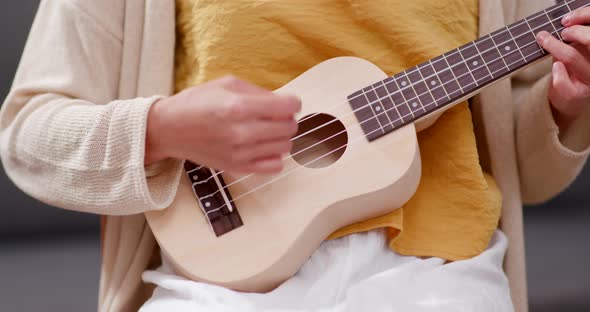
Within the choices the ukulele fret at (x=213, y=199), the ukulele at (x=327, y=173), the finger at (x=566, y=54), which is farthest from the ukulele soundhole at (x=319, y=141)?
the finger at (x=566, y=54)

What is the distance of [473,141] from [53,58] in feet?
1.70

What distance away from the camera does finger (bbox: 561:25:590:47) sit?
76cm

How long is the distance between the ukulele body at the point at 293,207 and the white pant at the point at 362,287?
0.02 metres

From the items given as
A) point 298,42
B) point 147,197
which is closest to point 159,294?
point 147,197

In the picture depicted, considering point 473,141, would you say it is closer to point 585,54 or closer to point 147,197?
point 585,54

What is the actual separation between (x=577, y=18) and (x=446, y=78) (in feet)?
0.53

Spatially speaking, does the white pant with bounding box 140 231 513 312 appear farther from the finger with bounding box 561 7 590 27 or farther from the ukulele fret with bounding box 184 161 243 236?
the finger with bounding box 561 7 590 27

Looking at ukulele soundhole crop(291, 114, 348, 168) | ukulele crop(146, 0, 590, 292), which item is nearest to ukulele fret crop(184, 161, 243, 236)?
ukulele crop(146, 0, 590, 292)

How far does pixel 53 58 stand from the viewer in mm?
812

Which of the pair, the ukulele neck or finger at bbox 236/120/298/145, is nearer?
finger at bbox 236/120/298/145

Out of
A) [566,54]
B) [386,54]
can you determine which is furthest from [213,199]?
[566,54]

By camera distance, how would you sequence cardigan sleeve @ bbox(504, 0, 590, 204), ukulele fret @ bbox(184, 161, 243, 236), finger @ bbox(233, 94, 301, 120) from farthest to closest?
1. cardigan sleeve @ bbox(504, 0, 590, 204)
2. ukulele fret @ bbox(184, 161, 243, 236)
3. finger @ bbox(233, 94, 301, 120)

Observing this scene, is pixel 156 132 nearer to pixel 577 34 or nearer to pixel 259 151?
pixel 259 151

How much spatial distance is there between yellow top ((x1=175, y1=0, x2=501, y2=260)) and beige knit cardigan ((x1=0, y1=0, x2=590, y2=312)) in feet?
0.20
